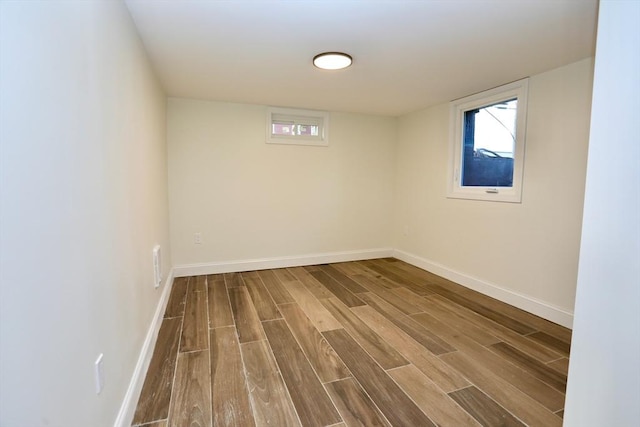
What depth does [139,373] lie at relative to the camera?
162 cm

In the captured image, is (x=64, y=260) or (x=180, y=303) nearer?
(x=64, y=260)

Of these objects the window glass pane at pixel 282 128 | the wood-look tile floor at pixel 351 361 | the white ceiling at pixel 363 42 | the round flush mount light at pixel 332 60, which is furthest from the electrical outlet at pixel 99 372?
the window glass pane at pixel 282 128

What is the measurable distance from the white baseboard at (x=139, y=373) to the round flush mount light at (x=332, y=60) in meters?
2.26

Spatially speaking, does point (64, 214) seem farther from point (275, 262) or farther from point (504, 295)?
point (504, 295)

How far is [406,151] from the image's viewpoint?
14.2 ft

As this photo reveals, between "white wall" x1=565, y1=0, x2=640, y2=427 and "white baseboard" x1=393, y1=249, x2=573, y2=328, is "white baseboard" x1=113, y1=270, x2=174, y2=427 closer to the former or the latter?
"white wall" x1=565, y1=0, x2=640, y2=427

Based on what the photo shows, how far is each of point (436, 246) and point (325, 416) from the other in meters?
2.81

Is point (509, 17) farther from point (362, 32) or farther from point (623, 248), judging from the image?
point (623, 248)

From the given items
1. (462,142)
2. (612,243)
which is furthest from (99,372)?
(462,142)

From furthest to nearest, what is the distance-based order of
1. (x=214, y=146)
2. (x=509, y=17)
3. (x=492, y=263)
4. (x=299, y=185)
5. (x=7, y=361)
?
1. (x=299, y=185)
2. (x=214, y=146)
3. (x=492, y=263)
4. (x=509, y=17)
5. (x=7, y=361)

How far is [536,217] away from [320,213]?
7.99ft

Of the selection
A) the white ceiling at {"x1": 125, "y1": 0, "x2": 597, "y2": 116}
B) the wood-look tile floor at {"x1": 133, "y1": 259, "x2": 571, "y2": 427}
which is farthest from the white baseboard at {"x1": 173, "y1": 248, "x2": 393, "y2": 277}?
the white ceiling at {"x1": 125, "y1": 0, "x2": 597, "y2": 116}

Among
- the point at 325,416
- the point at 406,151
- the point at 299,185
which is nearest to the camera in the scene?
the point at 325,416

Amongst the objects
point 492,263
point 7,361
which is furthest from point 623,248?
point 492,263
